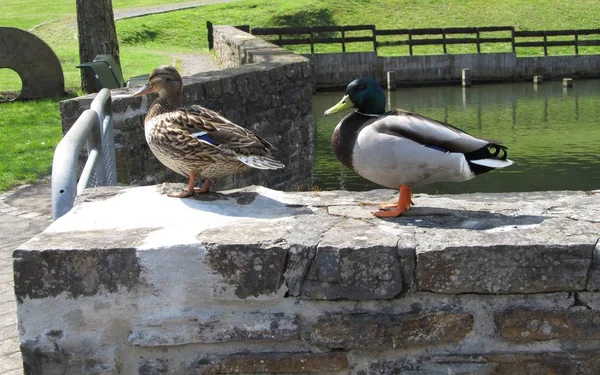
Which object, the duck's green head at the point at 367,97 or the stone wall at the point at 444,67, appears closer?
the duck's green head at the point at 367,97

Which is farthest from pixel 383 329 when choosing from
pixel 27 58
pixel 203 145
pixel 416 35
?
pixel 416 35

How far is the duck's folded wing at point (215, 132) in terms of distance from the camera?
4148 mm

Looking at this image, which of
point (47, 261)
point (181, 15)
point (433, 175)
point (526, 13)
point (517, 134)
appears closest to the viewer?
point (47, 261)

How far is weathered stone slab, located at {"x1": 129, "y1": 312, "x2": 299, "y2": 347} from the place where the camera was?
3.06 meters

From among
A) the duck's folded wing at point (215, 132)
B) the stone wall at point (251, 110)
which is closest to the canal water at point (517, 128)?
the stone wall at point (251, 110)

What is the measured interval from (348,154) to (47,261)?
1.28 m

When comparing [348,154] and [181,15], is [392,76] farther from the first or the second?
[348,154]

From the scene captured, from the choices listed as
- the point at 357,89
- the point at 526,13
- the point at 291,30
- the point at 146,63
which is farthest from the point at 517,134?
the point at 526,13

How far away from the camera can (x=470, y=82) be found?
110 ft

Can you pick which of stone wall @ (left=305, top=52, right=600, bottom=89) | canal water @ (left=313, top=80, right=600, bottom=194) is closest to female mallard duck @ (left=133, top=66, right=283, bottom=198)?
canal water @ (left=313, top=80, right=600, bottom=194)

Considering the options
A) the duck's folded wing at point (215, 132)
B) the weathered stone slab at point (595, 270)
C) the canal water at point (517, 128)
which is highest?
the duck's folded wing at point (215, 132)

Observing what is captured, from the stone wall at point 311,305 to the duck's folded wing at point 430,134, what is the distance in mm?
554

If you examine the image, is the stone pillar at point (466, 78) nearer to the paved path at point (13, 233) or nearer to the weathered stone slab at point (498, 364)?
the paved path at point (13, 233)

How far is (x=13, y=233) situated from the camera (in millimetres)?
7922
